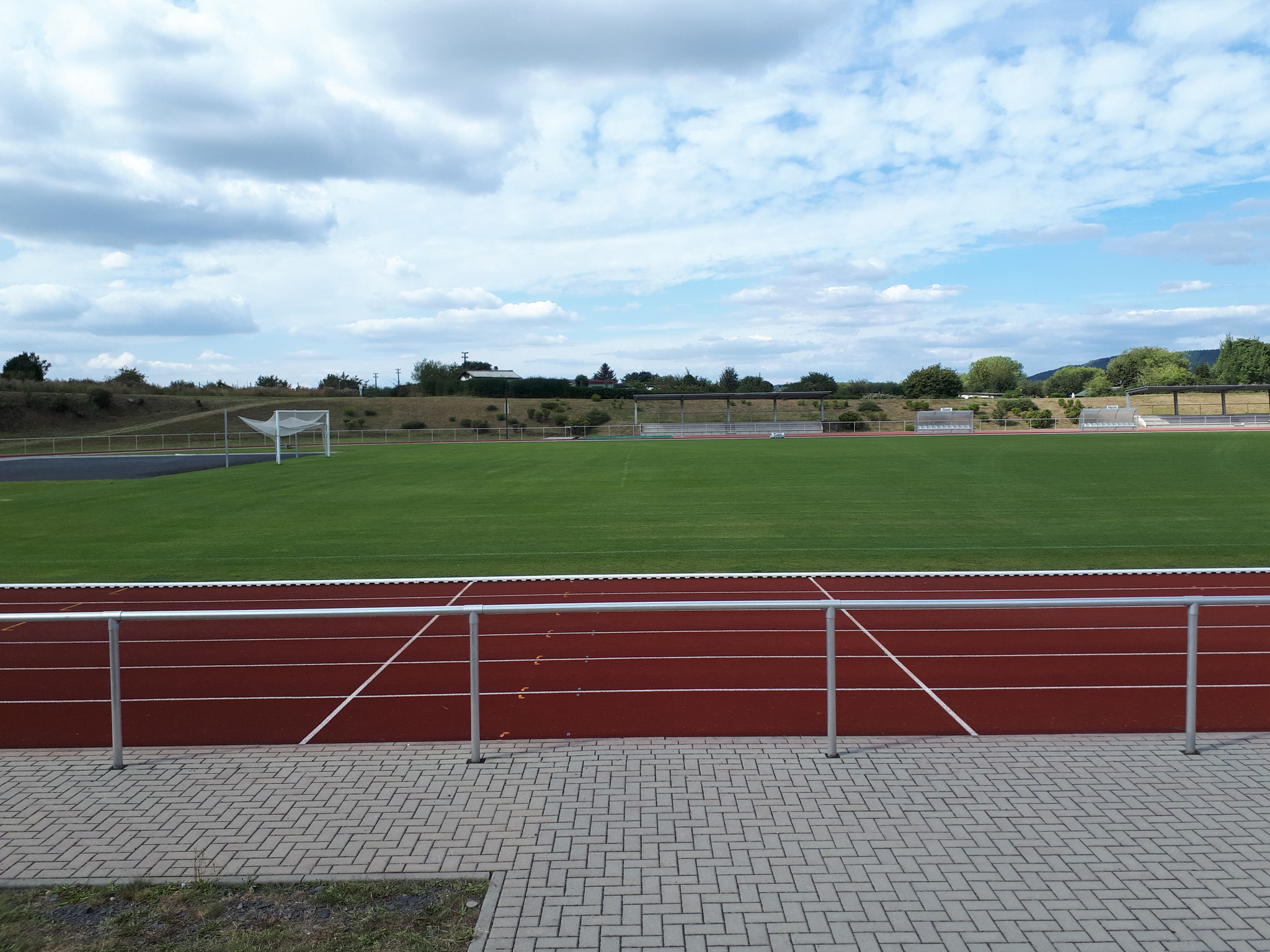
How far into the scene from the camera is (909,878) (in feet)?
14.0

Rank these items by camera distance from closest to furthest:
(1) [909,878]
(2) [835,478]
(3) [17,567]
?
1. (1) [909,878]
2. (3) [17,567]
3. (2) [835,478]

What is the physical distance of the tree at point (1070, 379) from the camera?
155 metres

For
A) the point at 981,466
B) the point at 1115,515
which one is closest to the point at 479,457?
the point at 981,466

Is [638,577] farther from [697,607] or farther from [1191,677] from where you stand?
[1191,677]

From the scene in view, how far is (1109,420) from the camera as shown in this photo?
A: 64562mm

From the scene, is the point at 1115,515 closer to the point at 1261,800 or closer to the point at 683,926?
the point at 1261,800

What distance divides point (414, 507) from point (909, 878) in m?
19.1

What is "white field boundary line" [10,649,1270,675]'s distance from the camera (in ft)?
28.6

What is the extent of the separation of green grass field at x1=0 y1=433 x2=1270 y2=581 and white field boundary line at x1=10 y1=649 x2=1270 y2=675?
15.3 ft

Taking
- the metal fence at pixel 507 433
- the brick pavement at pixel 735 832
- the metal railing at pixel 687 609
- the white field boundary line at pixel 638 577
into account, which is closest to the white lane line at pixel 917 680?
the brick pavement at pixel 735 832

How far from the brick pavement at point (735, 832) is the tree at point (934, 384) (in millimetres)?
107136

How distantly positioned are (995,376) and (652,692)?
17256 cm

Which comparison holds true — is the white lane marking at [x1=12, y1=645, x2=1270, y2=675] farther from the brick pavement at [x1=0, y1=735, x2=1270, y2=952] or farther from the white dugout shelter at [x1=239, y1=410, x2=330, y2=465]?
the white dugout shelter at [x1=239, y1=410, x2=330, y2=465]

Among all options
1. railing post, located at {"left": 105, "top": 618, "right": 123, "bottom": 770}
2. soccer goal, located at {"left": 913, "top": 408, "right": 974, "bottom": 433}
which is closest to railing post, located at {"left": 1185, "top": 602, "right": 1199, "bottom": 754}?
railing post, located at {"left": 105, "top": 618, "right": 123, "bottom": 770}
